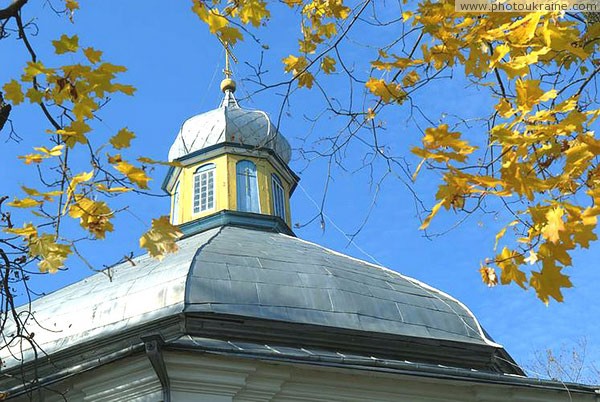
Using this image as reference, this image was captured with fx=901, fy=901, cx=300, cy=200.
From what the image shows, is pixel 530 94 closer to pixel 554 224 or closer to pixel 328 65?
pixel 554 224

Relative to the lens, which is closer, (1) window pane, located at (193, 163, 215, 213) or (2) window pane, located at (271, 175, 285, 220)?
(1) window pane, located at (193, 163, 215, 213)

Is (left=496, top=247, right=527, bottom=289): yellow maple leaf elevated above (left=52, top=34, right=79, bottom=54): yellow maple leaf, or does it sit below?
below

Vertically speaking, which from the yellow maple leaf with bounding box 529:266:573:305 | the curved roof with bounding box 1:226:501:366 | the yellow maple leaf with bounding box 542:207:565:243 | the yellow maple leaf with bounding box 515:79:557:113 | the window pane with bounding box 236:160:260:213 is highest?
the window pane with bounding box 236:160:260:213

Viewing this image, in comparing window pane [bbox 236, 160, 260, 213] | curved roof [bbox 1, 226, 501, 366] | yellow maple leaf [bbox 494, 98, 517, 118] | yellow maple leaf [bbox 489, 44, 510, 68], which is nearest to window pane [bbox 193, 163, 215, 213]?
window pane [bbox 236, 160, 260, 213]

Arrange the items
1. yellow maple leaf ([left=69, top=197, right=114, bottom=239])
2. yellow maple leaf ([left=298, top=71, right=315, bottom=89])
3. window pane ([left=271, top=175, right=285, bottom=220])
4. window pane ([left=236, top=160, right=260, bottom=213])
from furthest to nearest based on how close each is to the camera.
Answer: window pane ([left=271, top=175, right=285, bottom=220])
window pane ([left=236, top=160, right=260, bottom=213])
yellow maple leaf ([left=298, top=71, right=315, bottom=89])
yellow maple leaf ([left=69, top=197, right=114, bottom=239])

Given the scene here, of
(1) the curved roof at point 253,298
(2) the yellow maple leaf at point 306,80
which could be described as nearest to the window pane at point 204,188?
(1) the curved roof at point 253,298

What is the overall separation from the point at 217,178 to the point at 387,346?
5.64 m

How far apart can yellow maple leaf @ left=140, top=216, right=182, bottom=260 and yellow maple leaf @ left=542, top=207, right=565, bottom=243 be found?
5.68ft

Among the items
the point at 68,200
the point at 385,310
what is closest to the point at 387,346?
the point at 385,310

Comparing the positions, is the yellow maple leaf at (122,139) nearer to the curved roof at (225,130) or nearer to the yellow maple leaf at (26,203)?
the yellow maple leaf at (26,203)

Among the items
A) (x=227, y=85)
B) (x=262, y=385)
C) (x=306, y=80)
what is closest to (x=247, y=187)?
(x=227, y=85)

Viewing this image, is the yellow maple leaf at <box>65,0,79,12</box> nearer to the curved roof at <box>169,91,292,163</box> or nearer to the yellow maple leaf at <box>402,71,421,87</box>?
the yellow maple leaf at <box>402,71,421,87</box>

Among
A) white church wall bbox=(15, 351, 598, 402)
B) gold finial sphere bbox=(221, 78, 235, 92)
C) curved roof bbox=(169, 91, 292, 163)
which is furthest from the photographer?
gold finial sphere bbox=(221, 78, 235, 92)

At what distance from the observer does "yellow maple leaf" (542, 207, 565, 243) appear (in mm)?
3219
